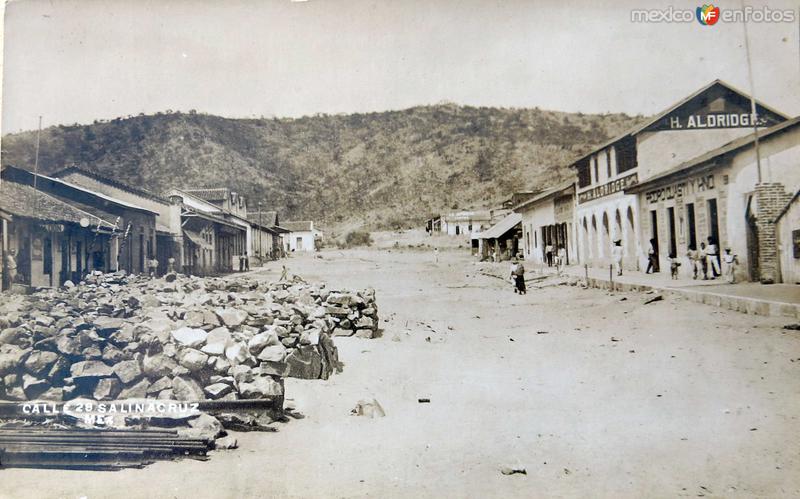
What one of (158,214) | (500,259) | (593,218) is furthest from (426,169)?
(158,214)

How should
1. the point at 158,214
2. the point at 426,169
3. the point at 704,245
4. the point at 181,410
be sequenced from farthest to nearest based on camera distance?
1. the point at 426,169
2. the point at 704,245
3. the point at 158,214
4. the point at 181,410

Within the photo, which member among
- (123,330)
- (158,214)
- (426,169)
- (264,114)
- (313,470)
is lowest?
(313,470)

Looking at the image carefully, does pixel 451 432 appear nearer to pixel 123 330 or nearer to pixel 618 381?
pixel 618 381

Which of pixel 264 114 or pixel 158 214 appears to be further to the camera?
pixel 158 214

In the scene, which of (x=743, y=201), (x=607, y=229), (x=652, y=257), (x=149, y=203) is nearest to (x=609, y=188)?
(x=607, y=229)

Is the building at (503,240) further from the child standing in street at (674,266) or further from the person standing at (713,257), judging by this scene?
the person standing at (713,257)

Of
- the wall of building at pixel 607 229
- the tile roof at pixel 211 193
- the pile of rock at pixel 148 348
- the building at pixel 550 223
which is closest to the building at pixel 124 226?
the tile roof at pixel 211 193

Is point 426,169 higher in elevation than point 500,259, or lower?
higher
